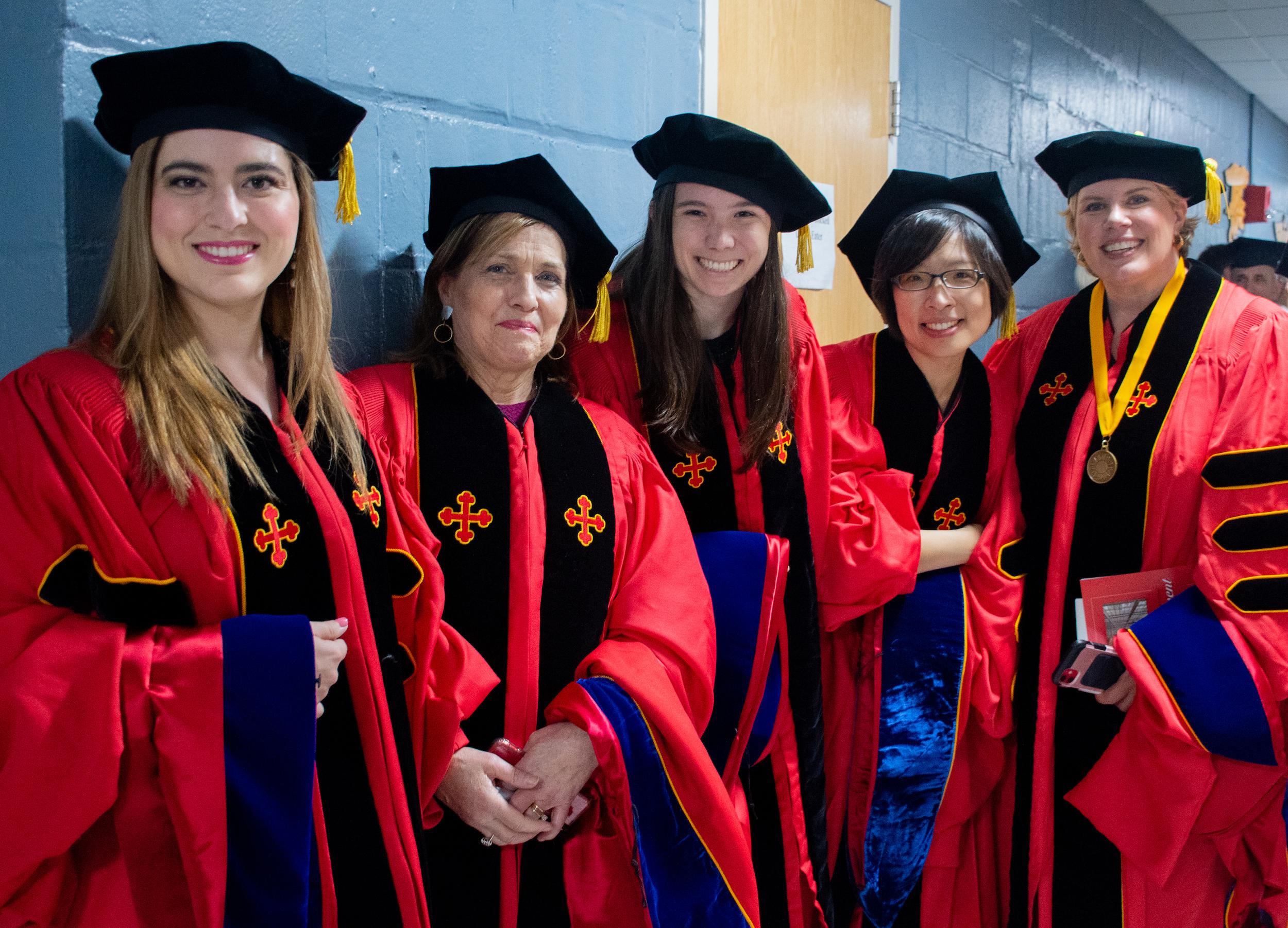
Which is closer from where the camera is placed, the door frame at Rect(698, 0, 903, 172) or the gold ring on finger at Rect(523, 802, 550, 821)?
the gold ring on finger at Rect(523, 802, 550, 821)

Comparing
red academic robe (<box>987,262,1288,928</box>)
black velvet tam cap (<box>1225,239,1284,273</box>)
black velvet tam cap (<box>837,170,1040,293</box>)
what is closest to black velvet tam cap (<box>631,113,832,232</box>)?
black velvet tam cap (<box>837,170,1040,293</box>)

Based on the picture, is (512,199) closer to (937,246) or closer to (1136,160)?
(937,246)

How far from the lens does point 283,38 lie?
1.74 m

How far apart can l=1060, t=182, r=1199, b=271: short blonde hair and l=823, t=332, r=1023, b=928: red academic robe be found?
16.2 inches

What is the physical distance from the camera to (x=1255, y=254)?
4574mm

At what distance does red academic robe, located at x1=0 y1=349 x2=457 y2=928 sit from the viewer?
123 cm

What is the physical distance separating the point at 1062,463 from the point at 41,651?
2.00m

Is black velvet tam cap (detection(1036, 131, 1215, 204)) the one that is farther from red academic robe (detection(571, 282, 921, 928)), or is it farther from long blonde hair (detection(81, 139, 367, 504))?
long blonde hair (detection(81, 139, 367, 504))

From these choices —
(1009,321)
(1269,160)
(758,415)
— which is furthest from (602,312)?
(1269,160)

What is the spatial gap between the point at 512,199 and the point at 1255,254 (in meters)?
4.09

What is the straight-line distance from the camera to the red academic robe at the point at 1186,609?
6.88ft

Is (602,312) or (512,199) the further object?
(602,312)

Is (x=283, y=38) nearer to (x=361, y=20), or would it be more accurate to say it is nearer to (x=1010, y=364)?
(x=361, y=20)

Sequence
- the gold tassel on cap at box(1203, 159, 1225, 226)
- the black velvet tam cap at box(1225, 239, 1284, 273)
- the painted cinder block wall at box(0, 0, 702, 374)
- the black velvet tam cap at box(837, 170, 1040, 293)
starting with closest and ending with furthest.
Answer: the painted cinder block wall at box(0, 0, 702, 374), the black velvet tam cap at box(837, 170, 1040, 293), the gold tassel on cap at box(1203, 159, 1225, 226), the black velvet tam cap at box(1225, 239, 1284, 273)
